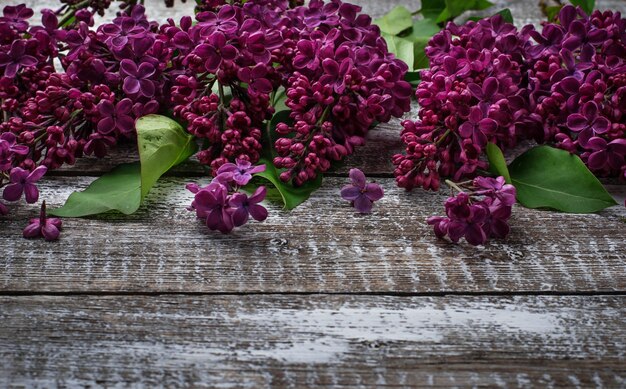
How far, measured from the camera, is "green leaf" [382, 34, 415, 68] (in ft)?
3.92

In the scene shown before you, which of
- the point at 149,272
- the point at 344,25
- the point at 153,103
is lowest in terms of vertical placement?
the point at 149,272

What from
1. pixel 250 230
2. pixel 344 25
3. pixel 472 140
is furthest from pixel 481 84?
pixel 250 230

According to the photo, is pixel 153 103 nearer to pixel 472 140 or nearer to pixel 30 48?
pixel 30 48

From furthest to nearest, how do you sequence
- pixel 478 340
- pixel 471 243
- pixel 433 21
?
1. pixel 433 21
2. pixel 471 243
3. pixel 478 340

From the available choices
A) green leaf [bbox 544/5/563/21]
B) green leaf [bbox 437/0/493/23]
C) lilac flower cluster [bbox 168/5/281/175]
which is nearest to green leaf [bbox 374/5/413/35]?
green leaf [bbox 437/0/493/23]

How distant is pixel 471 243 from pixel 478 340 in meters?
0.15

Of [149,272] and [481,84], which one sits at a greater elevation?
[481,84]

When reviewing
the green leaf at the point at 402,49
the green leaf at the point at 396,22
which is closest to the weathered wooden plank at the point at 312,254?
the green leaf at the point at 402,49

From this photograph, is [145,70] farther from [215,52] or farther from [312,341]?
[312,341]

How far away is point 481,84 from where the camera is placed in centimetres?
90

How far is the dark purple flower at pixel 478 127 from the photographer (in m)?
0.85

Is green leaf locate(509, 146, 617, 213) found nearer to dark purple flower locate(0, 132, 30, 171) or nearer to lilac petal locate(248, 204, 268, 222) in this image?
lilac petal locate(248, 204, 268, 222)

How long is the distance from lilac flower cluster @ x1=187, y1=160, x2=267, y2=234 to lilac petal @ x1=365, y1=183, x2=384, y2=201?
0.13 metres

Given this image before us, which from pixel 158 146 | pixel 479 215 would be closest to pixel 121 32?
pixel 158 146
